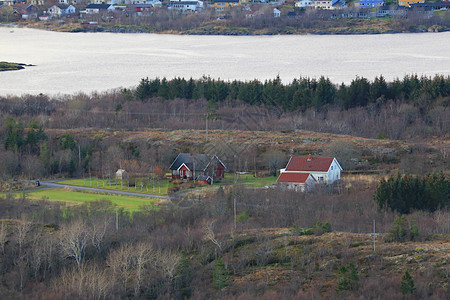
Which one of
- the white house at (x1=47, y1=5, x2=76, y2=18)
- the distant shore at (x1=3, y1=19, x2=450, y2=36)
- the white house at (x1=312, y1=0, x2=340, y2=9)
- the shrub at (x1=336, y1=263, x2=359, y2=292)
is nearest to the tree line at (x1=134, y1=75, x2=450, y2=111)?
the shrub at (x1=336, y1=263, x2=359, y2=292)

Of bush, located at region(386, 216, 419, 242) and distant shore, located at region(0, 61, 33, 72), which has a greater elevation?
bush, located at region(386, 216, 419, 242)

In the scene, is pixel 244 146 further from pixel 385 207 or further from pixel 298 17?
pixel 298 17

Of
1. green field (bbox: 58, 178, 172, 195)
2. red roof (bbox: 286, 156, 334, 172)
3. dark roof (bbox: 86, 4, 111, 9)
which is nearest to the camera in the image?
green field (bbox: 58, 178, 172, 195)

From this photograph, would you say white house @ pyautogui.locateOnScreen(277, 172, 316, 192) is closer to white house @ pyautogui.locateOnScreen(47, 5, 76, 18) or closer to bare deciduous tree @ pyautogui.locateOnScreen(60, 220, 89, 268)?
bare deciduous tree @ pyautogui.locateOnScreen(60, 220, 89, 268)

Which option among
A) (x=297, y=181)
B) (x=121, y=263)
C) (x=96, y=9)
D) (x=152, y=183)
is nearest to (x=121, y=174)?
(x=152, y=183)

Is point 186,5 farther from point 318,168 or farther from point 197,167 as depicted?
point 318,168

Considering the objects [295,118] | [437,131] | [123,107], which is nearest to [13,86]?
[123,107]
